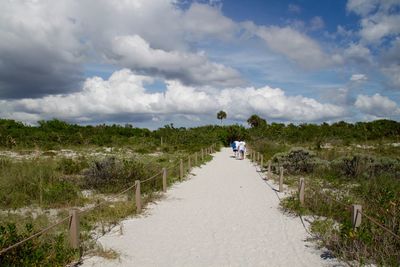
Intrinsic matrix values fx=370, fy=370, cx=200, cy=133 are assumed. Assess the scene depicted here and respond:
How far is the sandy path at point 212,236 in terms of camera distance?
255 inches

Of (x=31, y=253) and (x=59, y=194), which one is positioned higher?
(x=31, y=253)

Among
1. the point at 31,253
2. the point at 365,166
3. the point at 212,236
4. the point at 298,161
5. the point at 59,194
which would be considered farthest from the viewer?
the point at 298,161

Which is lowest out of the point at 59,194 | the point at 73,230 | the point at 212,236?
the point at 212,236

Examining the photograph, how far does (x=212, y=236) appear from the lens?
7953mm

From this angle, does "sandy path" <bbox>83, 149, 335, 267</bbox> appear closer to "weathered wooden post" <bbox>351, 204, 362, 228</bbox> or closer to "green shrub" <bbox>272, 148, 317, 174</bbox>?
"weathered wooden post" <bbox>351, 204, 362, 228</bbox>

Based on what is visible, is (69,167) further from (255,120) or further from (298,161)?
(255,120)

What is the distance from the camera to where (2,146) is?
36562 millimetres


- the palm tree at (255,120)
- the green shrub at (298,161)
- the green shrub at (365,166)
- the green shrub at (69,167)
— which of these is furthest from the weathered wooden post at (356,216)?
the palm tree at (255,120)

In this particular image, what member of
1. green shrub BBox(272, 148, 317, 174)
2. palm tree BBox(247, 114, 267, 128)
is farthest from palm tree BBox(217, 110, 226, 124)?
green shrub BBox(272, 148, 317, 174)

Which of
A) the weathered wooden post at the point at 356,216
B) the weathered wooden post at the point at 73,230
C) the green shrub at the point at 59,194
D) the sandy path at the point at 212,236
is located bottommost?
the sandy path at the point at 212,236

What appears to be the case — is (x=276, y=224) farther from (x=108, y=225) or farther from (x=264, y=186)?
(x=264, y=186)

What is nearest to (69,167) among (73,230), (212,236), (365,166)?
(212,236)

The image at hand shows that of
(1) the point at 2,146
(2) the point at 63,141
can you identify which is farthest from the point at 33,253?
(2) the point at 63,141

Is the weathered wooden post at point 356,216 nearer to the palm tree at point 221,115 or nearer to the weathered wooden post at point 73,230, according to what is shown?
the weathered wooden post at point 73,230
